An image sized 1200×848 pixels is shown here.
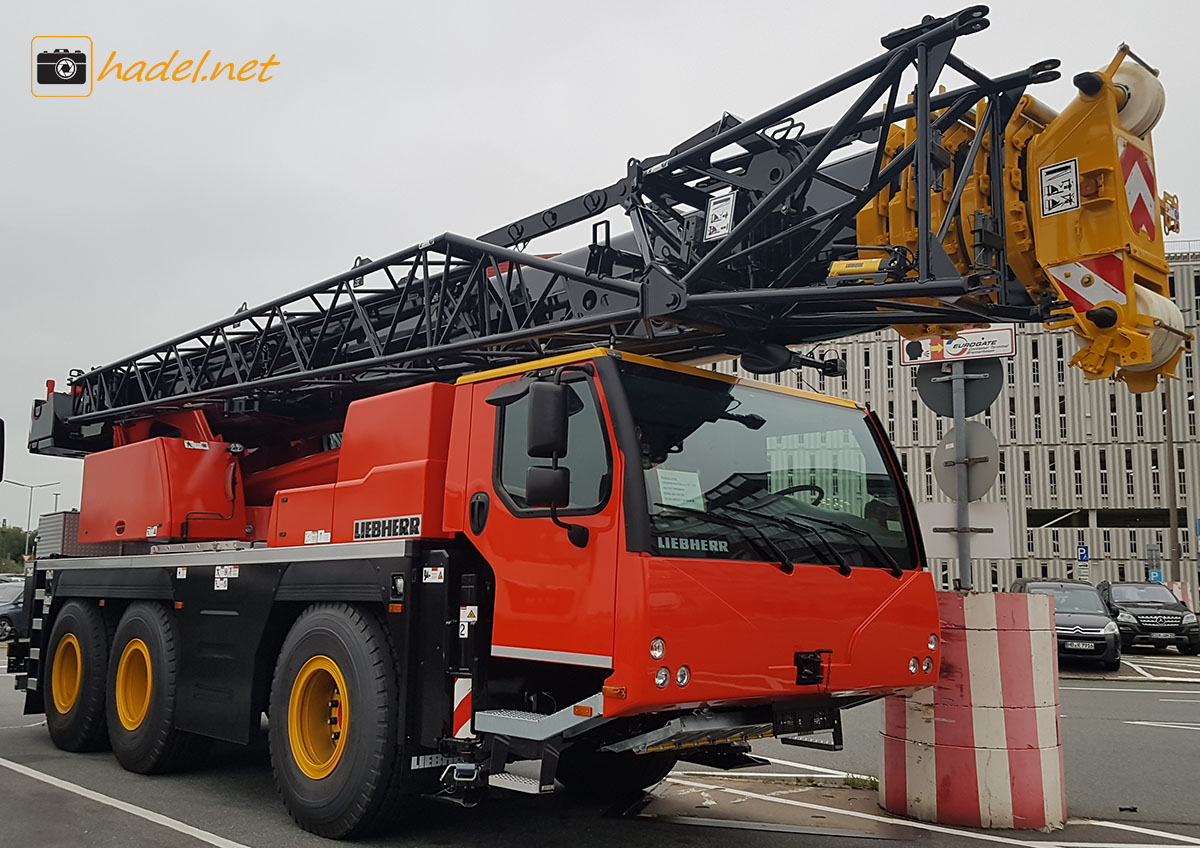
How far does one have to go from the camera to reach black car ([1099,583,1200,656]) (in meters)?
23.1

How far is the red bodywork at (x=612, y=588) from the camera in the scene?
16.4 ft

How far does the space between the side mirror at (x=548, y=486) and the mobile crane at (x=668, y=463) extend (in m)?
0.03

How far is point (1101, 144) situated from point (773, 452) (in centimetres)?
222

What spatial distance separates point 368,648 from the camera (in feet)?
20.4

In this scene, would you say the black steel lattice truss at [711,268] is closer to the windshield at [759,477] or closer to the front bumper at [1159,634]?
the windshield at [759,477]

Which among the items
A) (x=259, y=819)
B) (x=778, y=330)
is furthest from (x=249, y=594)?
(x=778, y=330)

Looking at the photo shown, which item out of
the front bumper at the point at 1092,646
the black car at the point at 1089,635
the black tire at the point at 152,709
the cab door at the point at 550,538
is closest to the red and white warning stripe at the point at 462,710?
the cab door at the point at 550,538

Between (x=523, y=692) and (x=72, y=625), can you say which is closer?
(x=523, y=692)

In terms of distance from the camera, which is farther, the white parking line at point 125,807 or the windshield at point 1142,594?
the windshield at point 1142,594

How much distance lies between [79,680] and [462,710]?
18.0 ft

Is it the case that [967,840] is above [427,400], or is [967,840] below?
below

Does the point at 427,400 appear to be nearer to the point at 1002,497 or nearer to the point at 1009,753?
the point at 1009,753

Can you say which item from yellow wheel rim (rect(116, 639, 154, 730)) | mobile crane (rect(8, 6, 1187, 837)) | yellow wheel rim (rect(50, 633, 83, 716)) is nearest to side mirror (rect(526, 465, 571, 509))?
mobile crane (rect(8, 6, 1187, 837))

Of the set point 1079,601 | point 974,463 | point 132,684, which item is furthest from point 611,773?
point 1079,601
